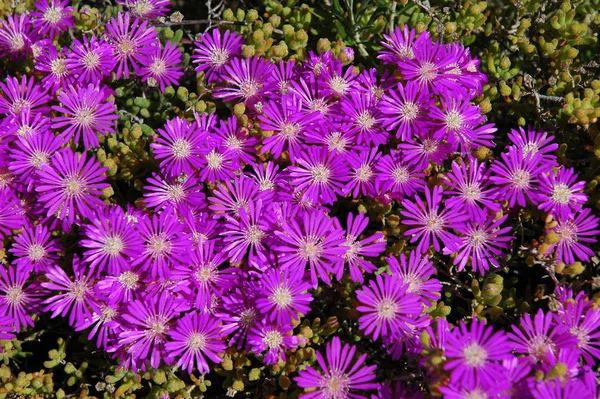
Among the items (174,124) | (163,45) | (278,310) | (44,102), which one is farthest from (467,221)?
(44,102)

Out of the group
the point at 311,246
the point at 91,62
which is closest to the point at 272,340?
the point at 311,246

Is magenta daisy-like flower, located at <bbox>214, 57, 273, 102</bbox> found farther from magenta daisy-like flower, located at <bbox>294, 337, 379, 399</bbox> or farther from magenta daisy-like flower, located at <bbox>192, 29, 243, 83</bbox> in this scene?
magenta daisy-like flower, located at <bbox>294, 337, 379, 399</bbox>

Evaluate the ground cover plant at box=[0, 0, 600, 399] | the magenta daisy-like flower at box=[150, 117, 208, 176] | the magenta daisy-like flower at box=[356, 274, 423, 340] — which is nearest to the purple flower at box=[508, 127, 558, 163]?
the ground cover plant at box=[0, 0, 600, 399]

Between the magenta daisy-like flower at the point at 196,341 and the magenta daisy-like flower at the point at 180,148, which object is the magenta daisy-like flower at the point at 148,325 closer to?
the magenta daisy-like flower at the point at 196,341

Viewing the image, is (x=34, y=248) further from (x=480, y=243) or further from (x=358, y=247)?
(x=480, y=243)

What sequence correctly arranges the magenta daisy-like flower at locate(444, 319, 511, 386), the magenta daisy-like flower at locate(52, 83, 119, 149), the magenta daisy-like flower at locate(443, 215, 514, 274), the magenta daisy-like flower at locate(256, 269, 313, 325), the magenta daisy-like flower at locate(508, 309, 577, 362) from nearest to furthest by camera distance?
the magenta daisy-like flower at locate(444, 319, 511, 386) < the magenta daisy-like flower at locate(508, 309, 577, 362) < the magenta daisy-like flower at locate(256, 269, 313, 325) < the magenta daisy-like flower at locate(443, 215, 514, 274) < the magenta daisy-like flower at locate(52, 83, 119, 149)

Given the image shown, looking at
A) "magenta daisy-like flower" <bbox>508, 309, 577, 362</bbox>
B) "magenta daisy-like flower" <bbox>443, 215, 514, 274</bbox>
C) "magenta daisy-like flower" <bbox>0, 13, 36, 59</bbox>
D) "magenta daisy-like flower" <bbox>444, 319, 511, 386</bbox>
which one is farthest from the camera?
"magenta daisy-like flower" <bbox>0, 13, 36, 59</bbox>

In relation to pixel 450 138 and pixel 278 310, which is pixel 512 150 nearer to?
pixel 450 138
